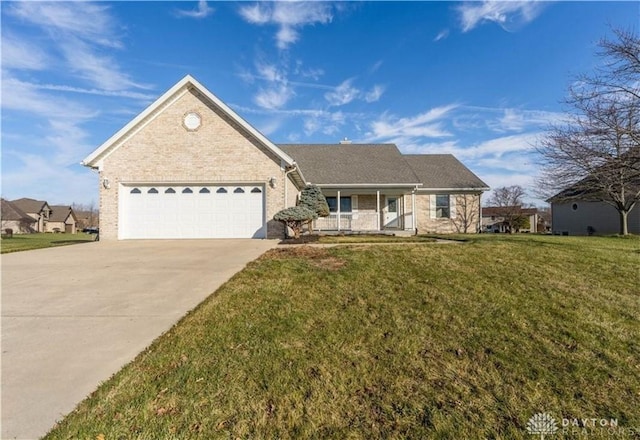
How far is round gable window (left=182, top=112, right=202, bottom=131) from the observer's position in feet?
43.6

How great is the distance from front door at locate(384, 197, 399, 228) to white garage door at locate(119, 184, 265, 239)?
846 cm

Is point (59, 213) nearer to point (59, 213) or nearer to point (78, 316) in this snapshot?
point (59, 213)

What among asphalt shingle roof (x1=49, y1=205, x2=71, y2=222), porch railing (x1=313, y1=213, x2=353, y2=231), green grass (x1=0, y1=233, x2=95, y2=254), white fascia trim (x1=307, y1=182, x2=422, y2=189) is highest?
asphalt shingle roof (x1=49, y1=205, x2=71, y2=222)

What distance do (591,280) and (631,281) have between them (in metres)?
0.77

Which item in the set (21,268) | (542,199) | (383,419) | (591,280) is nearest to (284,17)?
(21,268)

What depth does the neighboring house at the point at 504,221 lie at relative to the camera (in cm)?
3256

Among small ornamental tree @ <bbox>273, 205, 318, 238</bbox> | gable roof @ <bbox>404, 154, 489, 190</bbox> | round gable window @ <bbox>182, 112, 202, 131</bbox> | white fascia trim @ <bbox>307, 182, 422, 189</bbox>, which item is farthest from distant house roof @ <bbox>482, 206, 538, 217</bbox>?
round gable window @ <bbox>182, 112, 202, 131</bbox>

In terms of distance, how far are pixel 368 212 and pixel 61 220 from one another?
227 ft

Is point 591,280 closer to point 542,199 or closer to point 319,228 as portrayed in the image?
point 319,228

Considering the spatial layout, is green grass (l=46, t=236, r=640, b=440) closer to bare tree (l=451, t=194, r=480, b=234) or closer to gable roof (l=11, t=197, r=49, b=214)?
bare tree (l=451, t=194, r=480, b=234)

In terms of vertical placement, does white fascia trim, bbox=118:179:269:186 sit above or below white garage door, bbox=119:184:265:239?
above

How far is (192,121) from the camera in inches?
523

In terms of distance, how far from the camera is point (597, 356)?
3.54 m

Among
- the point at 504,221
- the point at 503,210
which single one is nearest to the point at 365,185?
the point at 504,221
